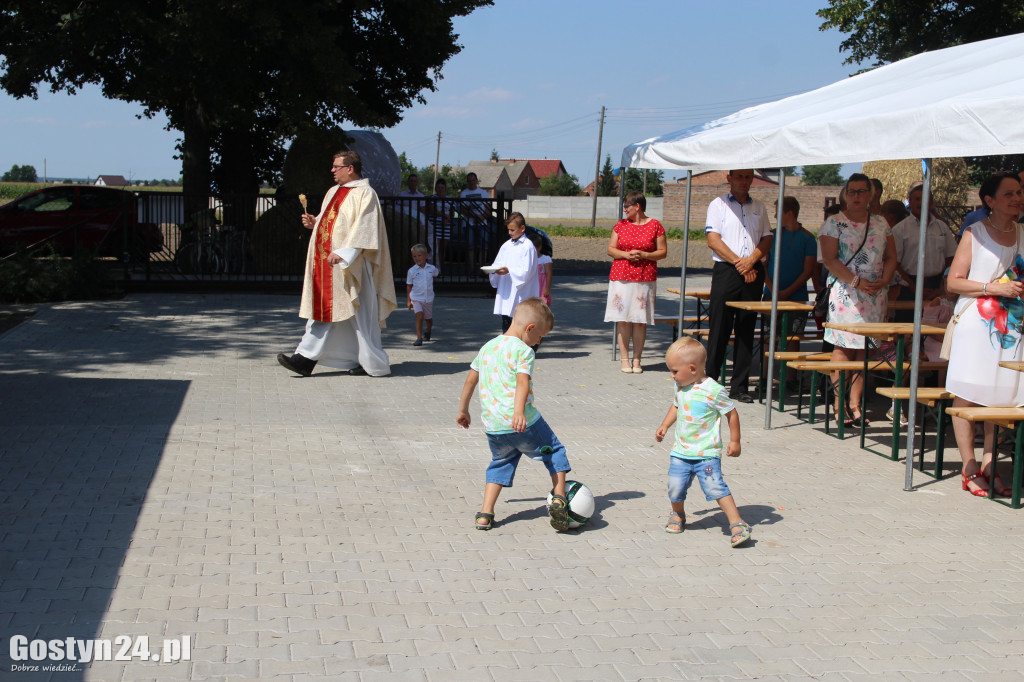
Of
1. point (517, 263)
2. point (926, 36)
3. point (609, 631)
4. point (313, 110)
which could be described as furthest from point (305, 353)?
point (926, 36)

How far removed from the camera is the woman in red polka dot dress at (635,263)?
10695 millimetres

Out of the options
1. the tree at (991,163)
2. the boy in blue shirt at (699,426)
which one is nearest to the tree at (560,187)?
the tree at (991,163)

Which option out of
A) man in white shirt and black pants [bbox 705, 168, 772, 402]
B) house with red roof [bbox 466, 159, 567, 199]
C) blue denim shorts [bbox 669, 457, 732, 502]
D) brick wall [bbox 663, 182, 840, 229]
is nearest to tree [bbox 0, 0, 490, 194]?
man in white shirt and black pants [bbox 705, 168, 772, 402]

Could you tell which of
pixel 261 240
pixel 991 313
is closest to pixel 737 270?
pixel 991 313

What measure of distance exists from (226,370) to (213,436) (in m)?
3.04

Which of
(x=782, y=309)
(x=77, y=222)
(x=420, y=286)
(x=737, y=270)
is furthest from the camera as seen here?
(x=77, y=222)

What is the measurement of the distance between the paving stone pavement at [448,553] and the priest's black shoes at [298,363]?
1010 mm

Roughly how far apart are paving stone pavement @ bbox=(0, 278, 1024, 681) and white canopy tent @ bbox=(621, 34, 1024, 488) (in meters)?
1.21

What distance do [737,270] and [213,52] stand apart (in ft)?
36.8

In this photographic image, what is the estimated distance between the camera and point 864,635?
434 cm

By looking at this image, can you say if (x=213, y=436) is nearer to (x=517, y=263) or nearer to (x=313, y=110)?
(x=517, y=263)

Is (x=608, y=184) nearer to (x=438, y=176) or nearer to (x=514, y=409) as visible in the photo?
(x=438, y=176)

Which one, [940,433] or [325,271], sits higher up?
[325,271]

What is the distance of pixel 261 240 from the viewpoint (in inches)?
767
